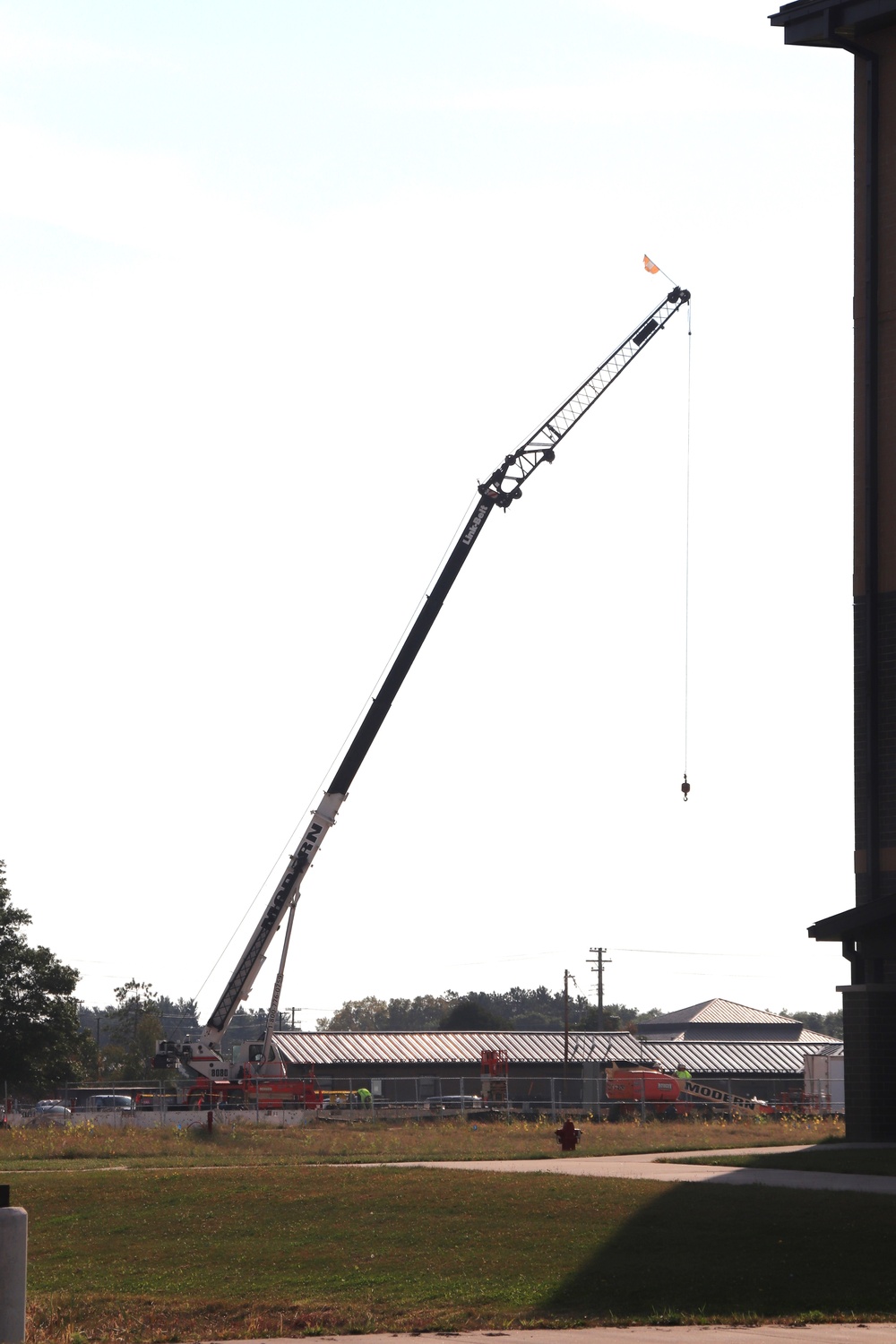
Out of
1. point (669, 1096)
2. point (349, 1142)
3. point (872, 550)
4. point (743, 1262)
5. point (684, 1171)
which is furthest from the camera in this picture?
point (669, 1096)

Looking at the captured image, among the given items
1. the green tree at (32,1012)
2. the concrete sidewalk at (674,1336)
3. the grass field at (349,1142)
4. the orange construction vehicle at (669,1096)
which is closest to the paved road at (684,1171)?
the grass field at (349,1142)

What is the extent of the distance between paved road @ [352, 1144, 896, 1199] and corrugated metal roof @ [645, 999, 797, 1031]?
4259 inches

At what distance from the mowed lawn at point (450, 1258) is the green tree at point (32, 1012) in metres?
52.4

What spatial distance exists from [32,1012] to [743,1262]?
61108mm

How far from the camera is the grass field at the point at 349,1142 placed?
96.3 ft

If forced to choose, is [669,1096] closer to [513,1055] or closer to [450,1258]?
[513,1055]

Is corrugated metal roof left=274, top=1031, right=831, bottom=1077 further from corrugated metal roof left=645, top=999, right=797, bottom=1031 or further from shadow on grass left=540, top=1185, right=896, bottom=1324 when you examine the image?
shadow on grass left=540, top=1185, right=896, bottom=1324

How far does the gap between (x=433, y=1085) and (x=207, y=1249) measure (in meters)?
71.6

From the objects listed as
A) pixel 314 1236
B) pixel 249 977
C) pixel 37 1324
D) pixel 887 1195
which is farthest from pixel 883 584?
pixel 249 977

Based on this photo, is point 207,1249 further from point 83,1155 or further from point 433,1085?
point 433,1085

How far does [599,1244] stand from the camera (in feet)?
51.6

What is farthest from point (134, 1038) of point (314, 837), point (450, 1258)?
point (450, 1258)

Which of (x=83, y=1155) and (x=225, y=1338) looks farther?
(x=83, y=1155)

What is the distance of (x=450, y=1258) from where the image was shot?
15.8 metres
